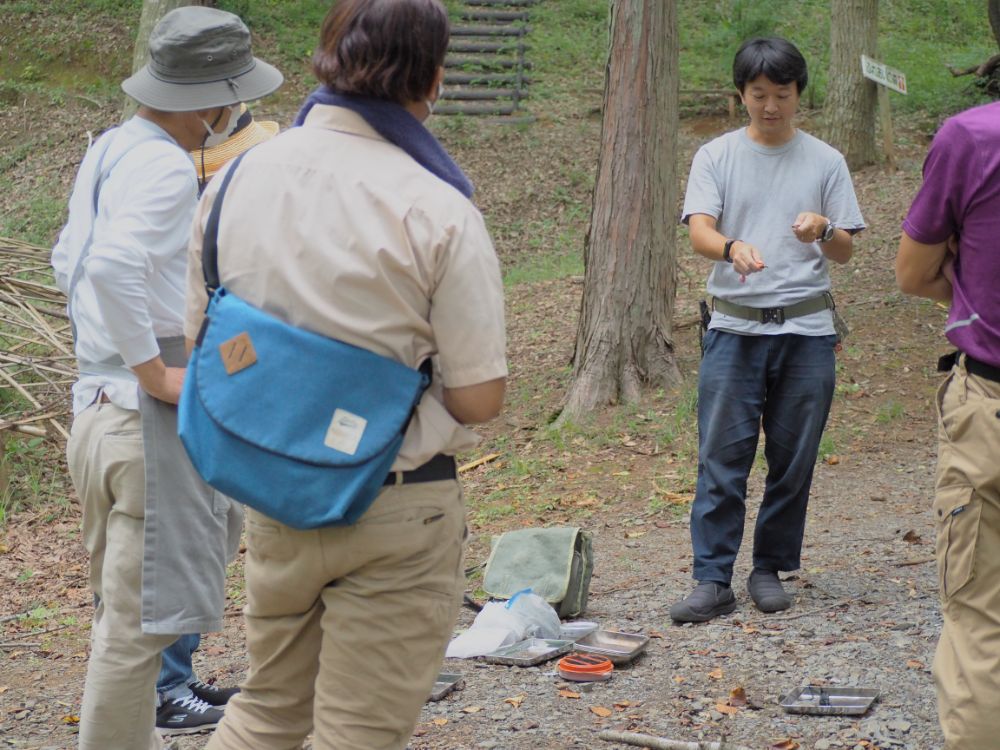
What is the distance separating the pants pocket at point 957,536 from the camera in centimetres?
290

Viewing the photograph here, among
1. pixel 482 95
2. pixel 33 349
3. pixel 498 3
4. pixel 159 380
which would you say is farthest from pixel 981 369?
pixel 498 3

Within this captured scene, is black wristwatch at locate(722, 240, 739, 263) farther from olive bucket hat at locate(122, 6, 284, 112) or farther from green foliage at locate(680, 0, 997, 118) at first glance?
green foliage at locate(680, 0, 997, 118)

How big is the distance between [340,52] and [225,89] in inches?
39.2

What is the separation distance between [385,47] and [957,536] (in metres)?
1.82

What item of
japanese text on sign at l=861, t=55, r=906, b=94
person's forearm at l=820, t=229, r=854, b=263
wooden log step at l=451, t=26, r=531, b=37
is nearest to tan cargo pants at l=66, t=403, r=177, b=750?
person's forearm at l=820, t=229, r=854, b=263

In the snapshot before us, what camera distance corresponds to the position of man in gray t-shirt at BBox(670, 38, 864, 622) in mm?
4477

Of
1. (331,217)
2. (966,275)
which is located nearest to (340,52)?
(331,217)

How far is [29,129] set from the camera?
1625 cm

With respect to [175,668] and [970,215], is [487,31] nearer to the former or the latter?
[175,668]

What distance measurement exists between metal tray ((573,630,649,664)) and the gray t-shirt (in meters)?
1.24

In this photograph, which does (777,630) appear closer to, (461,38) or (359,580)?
(359,580)

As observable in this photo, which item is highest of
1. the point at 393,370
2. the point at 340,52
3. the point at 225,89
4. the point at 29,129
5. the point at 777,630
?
the point at 340,52

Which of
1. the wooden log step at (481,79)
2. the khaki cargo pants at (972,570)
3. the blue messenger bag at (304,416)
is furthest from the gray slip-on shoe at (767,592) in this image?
the wooden log step at (481,79)

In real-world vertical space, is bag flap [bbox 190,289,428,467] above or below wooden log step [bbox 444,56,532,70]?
above
